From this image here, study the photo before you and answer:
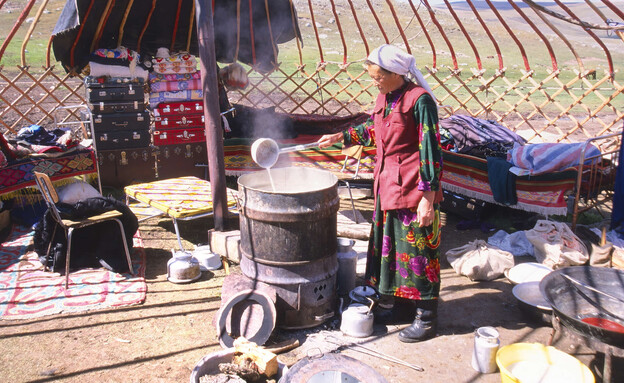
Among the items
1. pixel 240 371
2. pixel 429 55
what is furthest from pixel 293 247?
→ pixel 429 55

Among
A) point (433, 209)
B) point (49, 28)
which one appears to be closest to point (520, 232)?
point (433, 209)

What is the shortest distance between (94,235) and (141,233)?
1.95 feet

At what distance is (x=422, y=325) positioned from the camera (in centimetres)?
238

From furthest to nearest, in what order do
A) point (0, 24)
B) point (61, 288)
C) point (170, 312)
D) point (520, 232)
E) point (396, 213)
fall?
point (0, 24) < point (520, 232) < point (61, 288) < point (170, 312) < point (396, 213)

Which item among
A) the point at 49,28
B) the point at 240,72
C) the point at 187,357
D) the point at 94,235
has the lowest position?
the point at 187,357

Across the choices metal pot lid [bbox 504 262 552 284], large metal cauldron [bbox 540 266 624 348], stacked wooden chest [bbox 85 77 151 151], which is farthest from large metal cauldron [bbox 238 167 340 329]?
stacked wooden chest [bbox 85 77 151 151]

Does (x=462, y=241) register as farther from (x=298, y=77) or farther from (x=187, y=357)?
(x=298, y=77)

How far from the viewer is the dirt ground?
215 cm

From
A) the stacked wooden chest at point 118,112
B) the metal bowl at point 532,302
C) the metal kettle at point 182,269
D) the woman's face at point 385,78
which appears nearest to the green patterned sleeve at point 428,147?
the woman's face at point 385,78

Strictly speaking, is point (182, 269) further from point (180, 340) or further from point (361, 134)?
point (361, 134)

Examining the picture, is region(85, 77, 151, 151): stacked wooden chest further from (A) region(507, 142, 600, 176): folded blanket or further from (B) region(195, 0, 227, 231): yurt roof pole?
(A) region(507, 142, 600, 176): folded blanket

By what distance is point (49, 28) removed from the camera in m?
17.3

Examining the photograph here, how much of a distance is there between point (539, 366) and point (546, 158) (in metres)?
2.04

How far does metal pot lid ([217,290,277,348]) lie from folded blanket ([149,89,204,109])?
3.01 m
